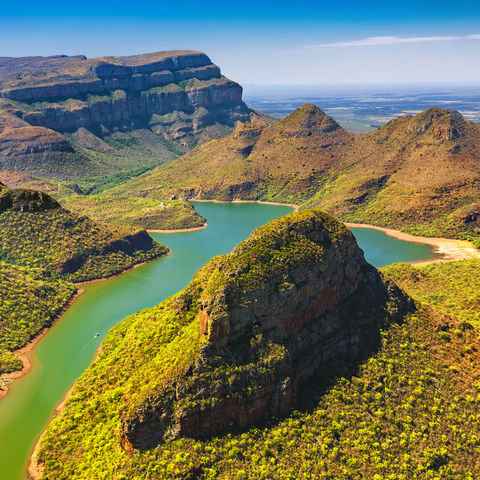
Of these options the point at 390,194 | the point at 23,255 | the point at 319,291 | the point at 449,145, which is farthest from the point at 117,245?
the point at 449,145

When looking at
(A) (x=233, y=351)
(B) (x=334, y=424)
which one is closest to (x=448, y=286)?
(B) (x=334, y=424)

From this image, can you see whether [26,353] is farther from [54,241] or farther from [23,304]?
[54,241]

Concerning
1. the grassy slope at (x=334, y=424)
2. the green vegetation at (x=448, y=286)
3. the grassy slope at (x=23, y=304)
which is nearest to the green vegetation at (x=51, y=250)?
the grassy slope at (x=23, y=304)

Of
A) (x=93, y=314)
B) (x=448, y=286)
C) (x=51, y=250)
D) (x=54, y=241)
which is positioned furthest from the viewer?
(x=54, y=241)

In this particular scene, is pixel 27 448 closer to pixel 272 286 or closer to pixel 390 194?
pixel 272 286

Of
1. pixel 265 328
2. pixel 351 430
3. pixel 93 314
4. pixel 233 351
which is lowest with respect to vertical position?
pixel 93 314
